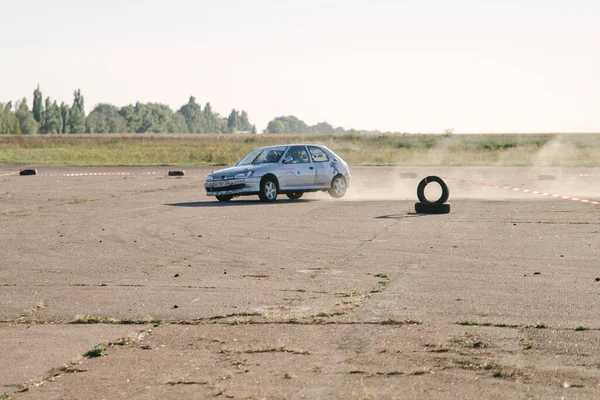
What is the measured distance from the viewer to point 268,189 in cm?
2467

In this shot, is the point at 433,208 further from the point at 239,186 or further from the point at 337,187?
the point at 239,186

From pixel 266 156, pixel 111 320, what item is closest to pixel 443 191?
pixel 266 156

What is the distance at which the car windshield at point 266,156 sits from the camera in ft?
83.0

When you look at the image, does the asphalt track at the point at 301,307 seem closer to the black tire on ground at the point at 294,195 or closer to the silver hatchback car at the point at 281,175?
the silver hatchback car at the point at 281,175

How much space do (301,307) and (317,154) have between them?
55.2 feet

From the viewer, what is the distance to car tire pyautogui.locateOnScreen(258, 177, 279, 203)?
24594 mm

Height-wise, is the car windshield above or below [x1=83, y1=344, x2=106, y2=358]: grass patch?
above

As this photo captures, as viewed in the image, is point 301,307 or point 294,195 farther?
point 294,195

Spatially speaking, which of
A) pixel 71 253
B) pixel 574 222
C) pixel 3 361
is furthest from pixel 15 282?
pixel 574 222

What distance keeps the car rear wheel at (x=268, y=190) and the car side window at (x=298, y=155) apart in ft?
2.90

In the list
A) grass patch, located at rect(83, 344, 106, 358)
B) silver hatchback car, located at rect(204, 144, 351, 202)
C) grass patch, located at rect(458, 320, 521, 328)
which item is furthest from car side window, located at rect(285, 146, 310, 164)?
grass patch, located at rect(83, 344, 106, 358)

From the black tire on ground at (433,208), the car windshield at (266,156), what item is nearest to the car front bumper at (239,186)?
the car windshield at (266,156)

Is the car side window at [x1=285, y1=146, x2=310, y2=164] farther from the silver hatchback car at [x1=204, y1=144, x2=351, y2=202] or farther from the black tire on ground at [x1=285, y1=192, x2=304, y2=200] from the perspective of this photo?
the black tire on ground at [x1=285, y1=192, x2=304, y2=200]

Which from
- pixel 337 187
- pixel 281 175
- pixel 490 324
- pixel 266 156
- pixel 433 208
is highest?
pixel 266 156
